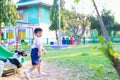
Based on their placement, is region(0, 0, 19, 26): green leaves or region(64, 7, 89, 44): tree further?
region(64, 7, 89, 44): tree

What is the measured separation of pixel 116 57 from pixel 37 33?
5018 millimetres

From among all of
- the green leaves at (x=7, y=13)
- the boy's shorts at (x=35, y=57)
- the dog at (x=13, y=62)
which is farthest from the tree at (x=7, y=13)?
the boy's shorts at (x=35, y=57)

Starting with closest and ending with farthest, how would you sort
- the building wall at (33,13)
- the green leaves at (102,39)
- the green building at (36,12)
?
the green leaves at (102,39), the green building at (36,12), the building wall at (33,13)

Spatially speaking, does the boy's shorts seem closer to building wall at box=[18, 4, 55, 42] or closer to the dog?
the dog

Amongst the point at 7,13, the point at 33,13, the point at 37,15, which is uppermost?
the point at 33,13

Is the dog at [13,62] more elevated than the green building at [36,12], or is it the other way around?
the green building at [36,12]

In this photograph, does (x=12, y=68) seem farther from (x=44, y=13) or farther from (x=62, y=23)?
(x=44, y=13)

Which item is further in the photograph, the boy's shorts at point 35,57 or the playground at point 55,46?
the boy's shorts at point 35,57

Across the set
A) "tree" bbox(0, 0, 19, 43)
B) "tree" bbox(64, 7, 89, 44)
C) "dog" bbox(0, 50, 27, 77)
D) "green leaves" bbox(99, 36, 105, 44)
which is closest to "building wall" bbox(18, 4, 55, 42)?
"tree" bbox(64, 7, 89, 44)

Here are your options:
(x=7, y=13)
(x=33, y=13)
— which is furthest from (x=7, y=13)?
(x=33, y=13)

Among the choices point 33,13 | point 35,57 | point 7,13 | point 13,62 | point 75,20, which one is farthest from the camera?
point 75,20

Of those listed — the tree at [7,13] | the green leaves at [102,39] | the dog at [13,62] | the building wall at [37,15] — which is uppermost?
the building wall at [37,15]

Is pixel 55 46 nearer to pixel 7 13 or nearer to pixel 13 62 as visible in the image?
pixel 7 13

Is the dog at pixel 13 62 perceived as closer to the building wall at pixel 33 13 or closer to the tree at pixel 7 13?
the tree at pixel 7 13
